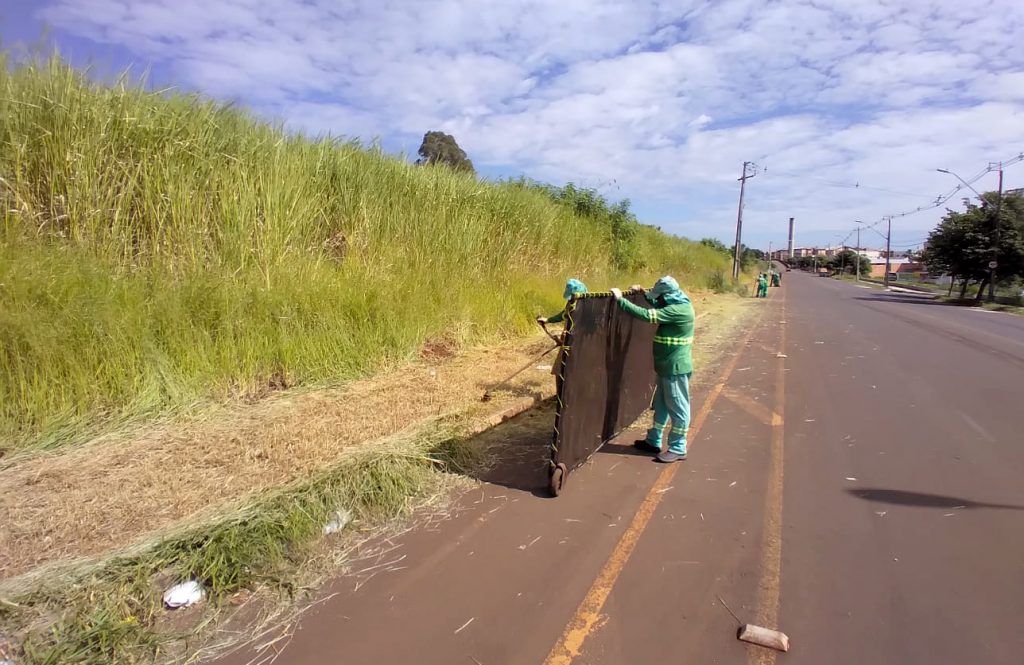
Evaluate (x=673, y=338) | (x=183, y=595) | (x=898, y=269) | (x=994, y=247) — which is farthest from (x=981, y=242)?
(x=898, y=269)

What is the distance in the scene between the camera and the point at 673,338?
5309mm

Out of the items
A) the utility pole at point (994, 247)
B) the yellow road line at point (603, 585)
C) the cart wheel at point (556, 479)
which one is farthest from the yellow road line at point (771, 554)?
the utility pole at point (994, 247)

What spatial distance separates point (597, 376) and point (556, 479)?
1033 mm

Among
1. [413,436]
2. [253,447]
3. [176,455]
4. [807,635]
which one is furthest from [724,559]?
[176,455]

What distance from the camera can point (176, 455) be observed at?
458 cm

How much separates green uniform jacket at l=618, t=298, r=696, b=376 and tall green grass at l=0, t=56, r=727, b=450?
374 centimetres

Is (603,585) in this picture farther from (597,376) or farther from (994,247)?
(994,247)

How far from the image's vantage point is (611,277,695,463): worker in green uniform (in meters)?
5.25

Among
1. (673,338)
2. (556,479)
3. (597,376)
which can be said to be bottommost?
(556,479)

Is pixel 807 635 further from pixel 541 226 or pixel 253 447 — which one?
pixel 541 226

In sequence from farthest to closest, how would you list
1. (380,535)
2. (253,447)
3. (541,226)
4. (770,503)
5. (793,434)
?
1. (541,226)
2. (793,434)
3. (253,447)
4. (770,503)
5. (380,535)

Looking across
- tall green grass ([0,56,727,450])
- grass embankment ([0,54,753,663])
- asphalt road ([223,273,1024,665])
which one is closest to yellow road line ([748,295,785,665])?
asphalt road ([223,273,1024,665])

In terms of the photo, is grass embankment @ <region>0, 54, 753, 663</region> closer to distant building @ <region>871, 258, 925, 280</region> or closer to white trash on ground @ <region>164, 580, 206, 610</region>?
white trash on ground @ <region>164, 580, 206, 610</region>

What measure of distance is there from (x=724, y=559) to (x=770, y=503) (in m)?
1.06
